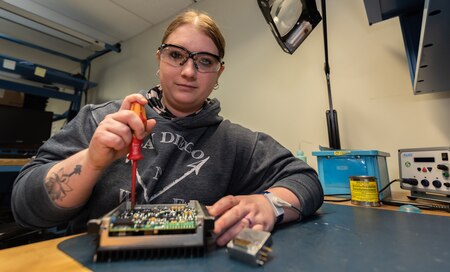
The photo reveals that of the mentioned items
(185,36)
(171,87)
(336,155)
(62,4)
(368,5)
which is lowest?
(336,155)

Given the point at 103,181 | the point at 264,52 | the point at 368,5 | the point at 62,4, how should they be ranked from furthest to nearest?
the point at 62,4
the point at 264,52
the point at 368,5
the point at 103,181

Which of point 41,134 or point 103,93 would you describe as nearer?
point 41,134

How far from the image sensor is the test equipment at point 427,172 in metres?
0.71

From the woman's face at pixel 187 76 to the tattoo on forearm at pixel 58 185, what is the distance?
37cm

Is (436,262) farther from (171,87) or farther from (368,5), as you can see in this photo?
(368,5)

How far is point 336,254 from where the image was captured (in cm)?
34

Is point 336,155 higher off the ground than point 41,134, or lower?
lower

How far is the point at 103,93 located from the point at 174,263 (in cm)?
296

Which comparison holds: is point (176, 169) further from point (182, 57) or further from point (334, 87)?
point (334, 87)

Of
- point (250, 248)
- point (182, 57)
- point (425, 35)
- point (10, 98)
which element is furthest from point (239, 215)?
point (10, 98)

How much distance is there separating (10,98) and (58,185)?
8.09 ft

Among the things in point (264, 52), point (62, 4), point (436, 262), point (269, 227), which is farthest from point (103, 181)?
point (62, 4)

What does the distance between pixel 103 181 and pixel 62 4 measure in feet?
6.97

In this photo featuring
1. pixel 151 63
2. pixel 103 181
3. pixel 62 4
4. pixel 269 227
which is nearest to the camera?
pixel 269 227
